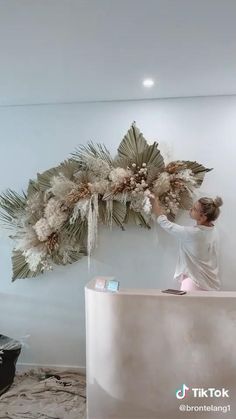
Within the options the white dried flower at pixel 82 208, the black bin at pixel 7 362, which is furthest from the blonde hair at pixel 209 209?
the black bin at pixel 7 362

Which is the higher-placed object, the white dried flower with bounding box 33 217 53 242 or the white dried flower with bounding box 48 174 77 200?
the white dried flower with bounding box 48 174 77 200

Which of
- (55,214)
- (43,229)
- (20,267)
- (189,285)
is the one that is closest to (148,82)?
(55,214)

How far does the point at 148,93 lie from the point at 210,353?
7.18ft

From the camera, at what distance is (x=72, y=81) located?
109 inches

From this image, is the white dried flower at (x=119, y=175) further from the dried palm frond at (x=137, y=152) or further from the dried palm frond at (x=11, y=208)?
the dried palm frond at (x=11, y=208)

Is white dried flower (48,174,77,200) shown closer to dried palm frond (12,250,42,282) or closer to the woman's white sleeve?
dried palm frond (12,250,42,282)

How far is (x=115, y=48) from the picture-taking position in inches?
88.4

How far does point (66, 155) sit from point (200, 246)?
1.54 metres

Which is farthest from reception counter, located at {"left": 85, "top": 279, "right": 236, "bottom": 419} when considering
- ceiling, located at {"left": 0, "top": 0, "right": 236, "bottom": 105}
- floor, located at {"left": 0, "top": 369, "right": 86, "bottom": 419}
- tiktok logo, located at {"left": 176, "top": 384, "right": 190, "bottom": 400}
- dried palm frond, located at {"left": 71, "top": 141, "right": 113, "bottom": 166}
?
ceiling, located at {"left": 0, "top": 0, "right": 236, "bottom": 105}

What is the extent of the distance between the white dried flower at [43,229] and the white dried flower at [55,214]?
0.03m

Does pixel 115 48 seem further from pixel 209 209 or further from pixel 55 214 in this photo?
pixel 55 214

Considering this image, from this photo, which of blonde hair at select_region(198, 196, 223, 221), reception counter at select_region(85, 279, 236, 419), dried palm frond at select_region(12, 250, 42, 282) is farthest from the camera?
dried palm frond at select_region(12, 250, 42, 282)

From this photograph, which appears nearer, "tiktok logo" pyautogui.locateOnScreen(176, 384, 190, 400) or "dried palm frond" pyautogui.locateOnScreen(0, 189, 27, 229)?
"tiktok logo" pyautogui.locateOnScreen(176, 384, 190, 400)

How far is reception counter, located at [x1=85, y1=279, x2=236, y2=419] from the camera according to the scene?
207 cm
